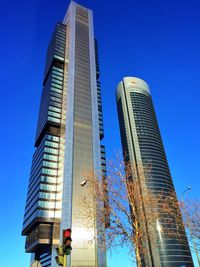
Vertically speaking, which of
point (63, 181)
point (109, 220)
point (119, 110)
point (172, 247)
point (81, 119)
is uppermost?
point (119, 110)

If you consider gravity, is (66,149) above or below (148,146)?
below

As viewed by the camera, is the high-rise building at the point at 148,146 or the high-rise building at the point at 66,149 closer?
the high-rise building at the point at 66,149

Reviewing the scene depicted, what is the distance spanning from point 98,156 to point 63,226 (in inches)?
1257

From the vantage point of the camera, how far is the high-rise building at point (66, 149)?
82.2 m

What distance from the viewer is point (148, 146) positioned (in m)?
151

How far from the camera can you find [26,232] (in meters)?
96.5

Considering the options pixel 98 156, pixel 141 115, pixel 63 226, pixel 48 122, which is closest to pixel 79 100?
pixel 48 122

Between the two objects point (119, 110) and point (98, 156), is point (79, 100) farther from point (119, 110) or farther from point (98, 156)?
point (119, 110)

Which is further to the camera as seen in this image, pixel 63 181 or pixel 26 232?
pixel 26 232

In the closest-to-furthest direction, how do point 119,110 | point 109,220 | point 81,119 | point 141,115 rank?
1. point 109,220
2. point 81,119
3. point 141,115
4. point 119,110

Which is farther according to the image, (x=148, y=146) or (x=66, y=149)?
(x=148, y=146)

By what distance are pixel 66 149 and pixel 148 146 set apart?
71214 millimetres

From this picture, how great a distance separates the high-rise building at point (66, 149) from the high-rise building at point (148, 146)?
31252 millimetres

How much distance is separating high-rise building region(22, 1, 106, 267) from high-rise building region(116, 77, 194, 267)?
31252mm
